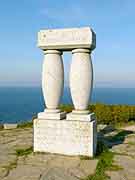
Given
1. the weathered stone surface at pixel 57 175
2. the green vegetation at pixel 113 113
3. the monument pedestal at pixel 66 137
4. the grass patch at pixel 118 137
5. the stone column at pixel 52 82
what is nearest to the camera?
the weathered stone surface at pixel 57 175

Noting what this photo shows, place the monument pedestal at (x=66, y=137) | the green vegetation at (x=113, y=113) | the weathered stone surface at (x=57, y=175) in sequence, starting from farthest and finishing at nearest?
1. the green vegetation at (x=113, y=113)
2. the monument pedestal at (x=66, y=137)
3. the weathered stone surface at (x=57, y=175)

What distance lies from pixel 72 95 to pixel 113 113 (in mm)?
6872

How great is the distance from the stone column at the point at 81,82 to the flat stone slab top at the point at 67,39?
0.16m

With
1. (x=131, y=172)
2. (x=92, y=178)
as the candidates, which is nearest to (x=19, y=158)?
(x=92, y=178)

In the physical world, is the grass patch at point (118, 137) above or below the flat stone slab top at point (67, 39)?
below

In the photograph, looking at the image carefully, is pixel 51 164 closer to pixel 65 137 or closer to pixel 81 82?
pixel 65 137

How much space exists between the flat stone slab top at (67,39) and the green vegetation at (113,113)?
6516 millimetres

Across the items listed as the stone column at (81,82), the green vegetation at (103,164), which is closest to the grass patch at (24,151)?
the stone column at (81,82)

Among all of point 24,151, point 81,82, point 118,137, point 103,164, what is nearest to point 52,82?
point 81,82

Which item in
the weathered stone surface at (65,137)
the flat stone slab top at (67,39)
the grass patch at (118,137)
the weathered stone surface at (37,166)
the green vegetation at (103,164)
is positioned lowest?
the grass patch at (118,137)

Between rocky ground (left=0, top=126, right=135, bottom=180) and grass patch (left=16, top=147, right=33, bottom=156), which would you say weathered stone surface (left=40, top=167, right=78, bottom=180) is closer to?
rocky ground (left=0, top=126, right=135, bottom=180)

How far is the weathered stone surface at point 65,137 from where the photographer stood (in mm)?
5312

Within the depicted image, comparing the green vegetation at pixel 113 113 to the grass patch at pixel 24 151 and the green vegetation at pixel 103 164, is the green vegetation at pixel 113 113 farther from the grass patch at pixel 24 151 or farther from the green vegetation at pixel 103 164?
the grass patch at pixel 24 151

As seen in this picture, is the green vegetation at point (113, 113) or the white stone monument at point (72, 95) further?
the green vegetation at point (113, 113)
